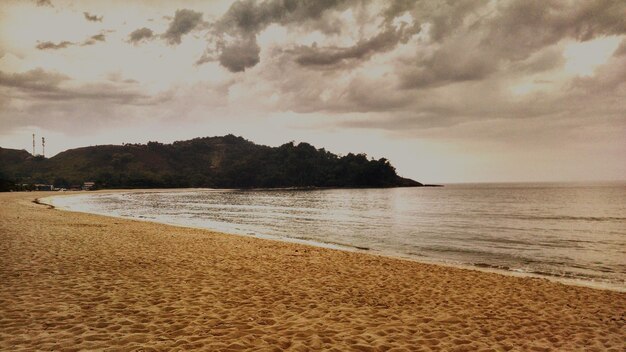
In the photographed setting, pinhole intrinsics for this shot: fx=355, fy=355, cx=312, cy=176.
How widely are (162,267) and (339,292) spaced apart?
270 inches

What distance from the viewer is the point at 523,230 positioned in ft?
112

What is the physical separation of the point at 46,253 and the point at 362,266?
13142 millimetres

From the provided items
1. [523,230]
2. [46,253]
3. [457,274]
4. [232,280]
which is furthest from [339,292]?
[523,230]

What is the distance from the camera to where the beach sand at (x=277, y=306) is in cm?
680

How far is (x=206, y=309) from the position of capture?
8492 millimetres

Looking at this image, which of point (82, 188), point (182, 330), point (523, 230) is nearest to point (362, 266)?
point (182, 330)

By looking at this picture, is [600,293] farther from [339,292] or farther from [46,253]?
[46,253]

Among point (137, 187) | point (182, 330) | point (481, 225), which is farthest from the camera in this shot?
point (137, 187)

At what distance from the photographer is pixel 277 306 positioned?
29.9 ft

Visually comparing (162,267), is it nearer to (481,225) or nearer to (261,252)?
(261,252)

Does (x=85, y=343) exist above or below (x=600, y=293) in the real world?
above

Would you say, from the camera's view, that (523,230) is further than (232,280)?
Yes

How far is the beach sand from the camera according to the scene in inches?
268

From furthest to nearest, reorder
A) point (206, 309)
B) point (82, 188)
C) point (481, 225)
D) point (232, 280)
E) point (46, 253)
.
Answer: point (82, 188) → point (481, 225) → point (46, 253) → point (232, 280) → point (206, 309)
